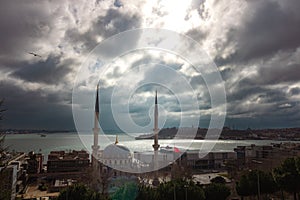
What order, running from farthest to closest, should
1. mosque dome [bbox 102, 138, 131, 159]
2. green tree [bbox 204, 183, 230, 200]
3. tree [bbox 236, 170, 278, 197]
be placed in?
mosque dome [bbox 102, 138, 131, 159]
tree [bbox 236, 170, 278, 197]
green tree [bbox 204, 183, 230, 200]

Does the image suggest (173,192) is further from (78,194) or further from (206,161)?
(206,161)

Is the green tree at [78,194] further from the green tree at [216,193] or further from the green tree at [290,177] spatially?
the green tree at [290,177]

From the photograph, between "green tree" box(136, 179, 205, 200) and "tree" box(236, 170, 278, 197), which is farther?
"tree" box(236, 170, 278, 197)

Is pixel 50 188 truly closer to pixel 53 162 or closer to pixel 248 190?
pixel 53 162

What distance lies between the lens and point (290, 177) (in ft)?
22.4

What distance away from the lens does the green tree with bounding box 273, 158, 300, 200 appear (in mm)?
6797

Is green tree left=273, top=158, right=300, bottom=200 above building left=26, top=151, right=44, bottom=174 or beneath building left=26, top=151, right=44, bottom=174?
above

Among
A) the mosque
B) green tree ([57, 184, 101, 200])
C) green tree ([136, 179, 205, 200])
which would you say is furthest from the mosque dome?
green tree ([57, 184, 101, 200])

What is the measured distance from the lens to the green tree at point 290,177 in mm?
6797

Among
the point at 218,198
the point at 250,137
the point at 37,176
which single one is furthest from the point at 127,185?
the point at 250,137

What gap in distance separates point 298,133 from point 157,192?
6923cm

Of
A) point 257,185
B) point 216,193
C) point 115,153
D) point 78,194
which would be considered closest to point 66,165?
point 115,153

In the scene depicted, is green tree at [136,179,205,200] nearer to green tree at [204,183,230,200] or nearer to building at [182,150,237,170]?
green tree at [204,183,230,200]

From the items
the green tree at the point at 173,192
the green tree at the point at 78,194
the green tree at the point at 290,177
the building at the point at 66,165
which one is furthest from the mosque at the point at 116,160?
the green tree at the point at 290,177
